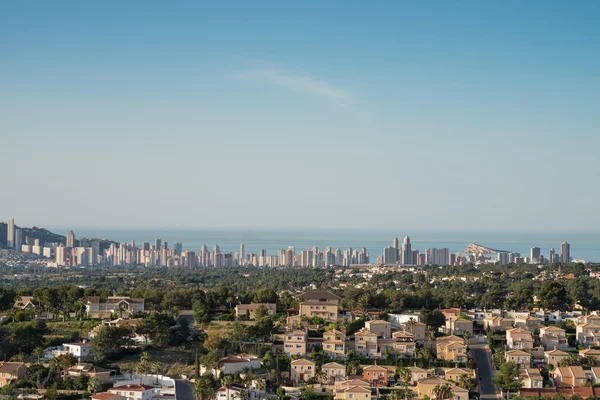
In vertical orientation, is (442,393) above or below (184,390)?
above

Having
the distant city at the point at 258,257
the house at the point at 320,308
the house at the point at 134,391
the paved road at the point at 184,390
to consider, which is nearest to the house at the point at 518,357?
the house at the point at 320,308

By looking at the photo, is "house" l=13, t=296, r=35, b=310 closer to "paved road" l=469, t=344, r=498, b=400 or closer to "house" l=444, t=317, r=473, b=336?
"house" l=444, t=317, r=473, b=336

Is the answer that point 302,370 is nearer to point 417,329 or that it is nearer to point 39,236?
point 417,329

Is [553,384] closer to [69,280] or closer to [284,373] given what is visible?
[284,373]

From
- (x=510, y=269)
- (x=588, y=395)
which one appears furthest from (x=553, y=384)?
(x=510, y=269)

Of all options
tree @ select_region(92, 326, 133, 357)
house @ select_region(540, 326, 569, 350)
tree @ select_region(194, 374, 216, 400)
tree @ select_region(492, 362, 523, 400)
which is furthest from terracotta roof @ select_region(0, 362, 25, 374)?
house @ select_region(540, 326, 569, 350)

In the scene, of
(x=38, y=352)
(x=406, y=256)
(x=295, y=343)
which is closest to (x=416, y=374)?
(x=295, y=343)

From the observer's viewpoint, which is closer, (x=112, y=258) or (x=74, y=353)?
(x=74, y=353)
